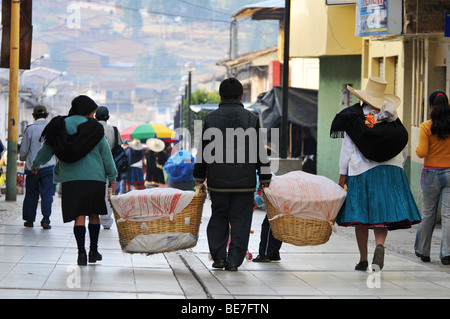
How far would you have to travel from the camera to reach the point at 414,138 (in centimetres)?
1772

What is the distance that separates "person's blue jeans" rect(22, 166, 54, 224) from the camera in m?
13.6

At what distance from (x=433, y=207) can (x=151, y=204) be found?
317 centimetres

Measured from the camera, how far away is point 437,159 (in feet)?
33.8

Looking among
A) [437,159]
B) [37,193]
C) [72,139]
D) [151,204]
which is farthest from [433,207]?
[37,193]

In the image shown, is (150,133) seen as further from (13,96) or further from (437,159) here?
(437,159)

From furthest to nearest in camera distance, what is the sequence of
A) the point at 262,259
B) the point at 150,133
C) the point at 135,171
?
the point at 150,133 < the point at 135,171 < the point at 262,259

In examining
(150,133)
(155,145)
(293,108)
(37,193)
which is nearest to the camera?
(37,193)

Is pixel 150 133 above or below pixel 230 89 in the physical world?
above

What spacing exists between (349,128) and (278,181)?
2.76 ft

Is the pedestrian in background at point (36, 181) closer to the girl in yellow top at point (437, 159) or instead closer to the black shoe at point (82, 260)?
the black shoe at point (82, 260)

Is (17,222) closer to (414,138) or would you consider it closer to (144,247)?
(144,247)

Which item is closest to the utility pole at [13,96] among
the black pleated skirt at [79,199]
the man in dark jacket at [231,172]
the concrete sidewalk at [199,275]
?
the concrete sidewalk at [199,275]

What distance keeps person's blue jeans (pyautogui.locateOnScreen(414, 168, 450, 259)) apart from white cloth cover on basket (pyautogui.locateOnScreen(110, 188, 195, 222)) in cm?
272
